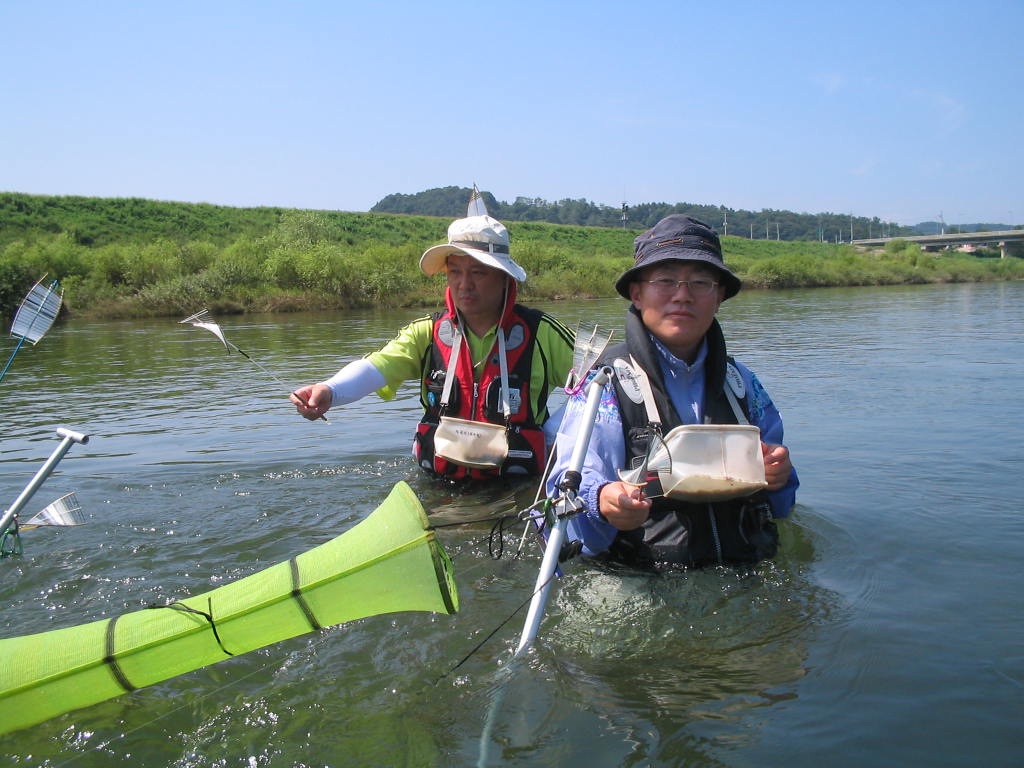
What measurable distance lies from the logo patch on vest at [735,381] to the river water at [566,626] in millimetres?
861

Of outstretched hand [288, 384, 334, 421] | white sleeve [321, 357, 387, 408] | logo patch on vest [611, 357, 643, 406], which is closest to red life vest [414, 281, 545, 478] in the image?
white sleeve [321, 357, 387, 408]

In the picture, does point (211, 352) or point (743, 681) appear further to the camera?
point (211, 352)

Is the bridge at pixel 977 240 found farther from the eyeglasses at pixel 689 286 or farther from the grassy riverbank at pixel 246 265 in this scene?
the eyeglasses at pixel 689 286

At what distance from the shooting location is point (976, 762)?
2.77 metres

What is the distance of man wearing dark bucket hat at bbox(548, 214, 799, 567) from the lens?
3.36 meters

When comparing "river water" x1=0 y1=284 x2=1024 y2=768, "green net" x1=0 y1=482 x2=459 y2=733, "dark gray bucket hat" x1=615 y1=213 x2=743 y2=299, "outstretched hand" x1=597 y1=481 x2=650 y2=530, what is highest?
"dark gray bucket hat" x1=615 y1=213 x2=743 y2=299

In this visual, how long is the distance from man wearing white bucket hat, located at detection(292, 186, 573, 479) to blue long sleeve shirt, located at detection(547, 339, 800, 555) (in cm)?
157

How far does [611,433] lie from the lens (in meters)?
3.47

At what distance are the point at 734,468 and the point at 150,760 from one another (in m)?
2.49

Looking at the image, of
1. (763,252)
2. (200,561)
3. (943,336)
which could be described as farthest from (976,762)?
(763,252)

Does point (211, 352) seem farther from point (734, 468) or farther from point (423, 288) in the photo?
point (423, 288)

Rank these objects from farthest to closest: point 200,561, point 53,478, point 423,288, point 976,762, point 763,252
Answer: point 763,252
point 423,288
point 53,478
point 200,561
point 976,762

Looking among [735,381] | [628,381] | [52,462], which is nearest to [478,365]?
[628,381]

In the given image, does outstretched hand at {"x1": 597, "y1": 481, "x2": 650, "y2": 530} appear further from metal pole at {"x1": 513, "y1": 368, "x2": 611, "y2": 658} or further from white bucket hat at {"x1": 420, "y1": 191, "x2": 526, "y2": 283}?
white bucket hat at {"x1": 420, "y1": 191, "x2": 526, "y2": 283}
